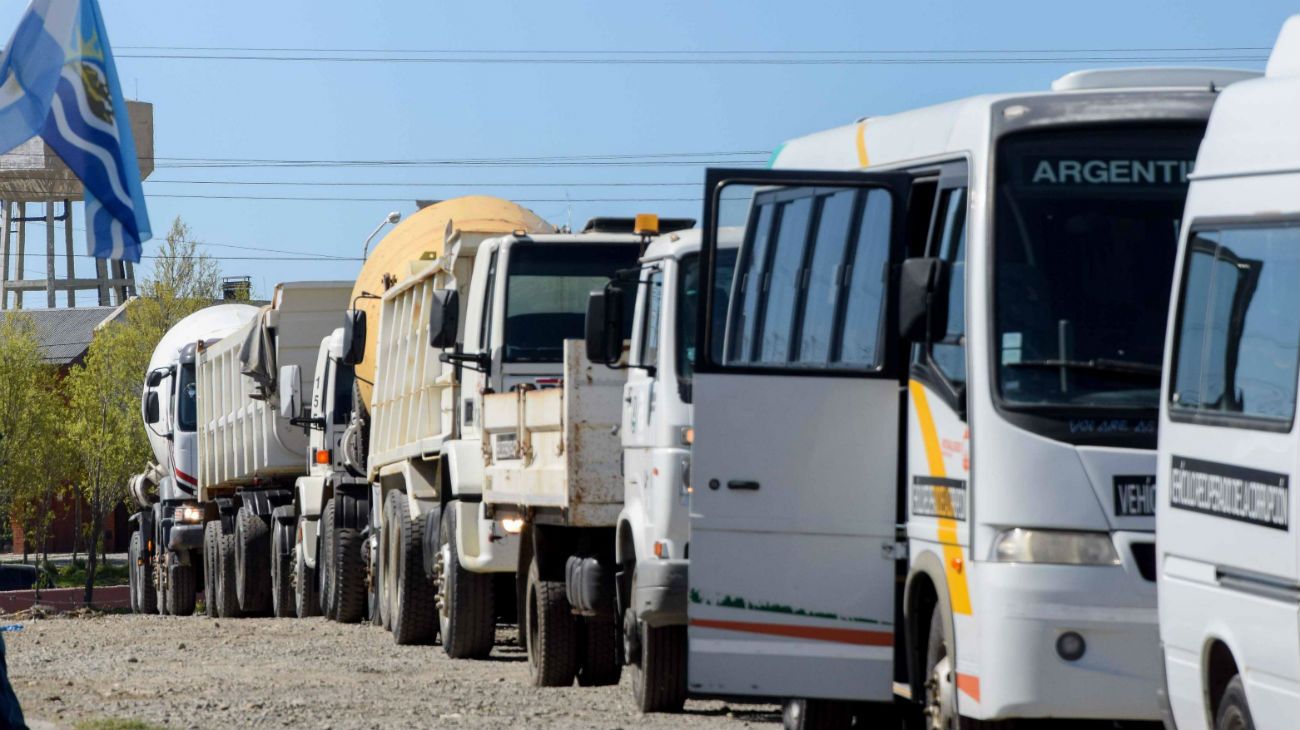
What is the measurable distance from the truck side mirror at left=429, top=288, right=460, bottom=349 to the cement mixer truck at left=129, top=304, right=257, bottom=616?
14.6 m

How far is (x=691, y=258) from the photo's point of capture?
11.4 metres

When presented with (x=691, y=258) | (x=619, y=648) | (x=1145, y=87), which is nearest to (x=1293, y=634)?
(x=1145, y=87)

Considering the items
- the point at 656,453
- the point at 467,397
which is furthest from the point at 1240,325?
the point at 467,397

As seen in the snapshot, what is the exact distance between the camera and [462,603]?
1595cm

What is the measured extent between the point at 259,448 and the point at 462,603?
34.4 ft

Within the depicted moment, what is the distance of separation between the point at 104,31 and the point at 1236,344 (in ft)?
38.7

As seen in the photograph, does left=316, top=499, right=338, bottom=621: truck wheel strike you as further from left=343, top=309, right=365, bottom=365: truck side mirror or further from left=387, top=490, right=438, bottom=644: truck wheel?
left=387, top=490, right=438, bottom=644: truck wheel

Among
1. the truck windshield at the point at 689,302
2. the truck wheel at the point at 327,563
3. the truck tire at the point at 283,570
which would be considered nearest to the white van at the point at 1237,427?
the truck windshield at the point at 689,302

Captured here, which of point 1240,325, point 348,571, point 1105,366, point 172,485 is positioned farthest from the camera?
point 172,485

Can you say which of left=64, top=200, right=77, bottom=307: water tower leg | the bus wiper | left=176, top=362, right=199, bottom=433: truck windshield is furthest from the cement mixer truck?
left=64, top=200, right=77, bottom=307: water tower leg

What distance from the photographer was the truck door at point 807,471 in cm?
900

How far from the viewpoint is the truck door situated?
9000 mm

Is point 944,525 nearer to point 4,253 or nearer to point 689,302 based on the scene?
point 689,302

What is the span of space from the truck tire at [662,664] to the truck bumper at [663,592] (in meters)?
0.89
